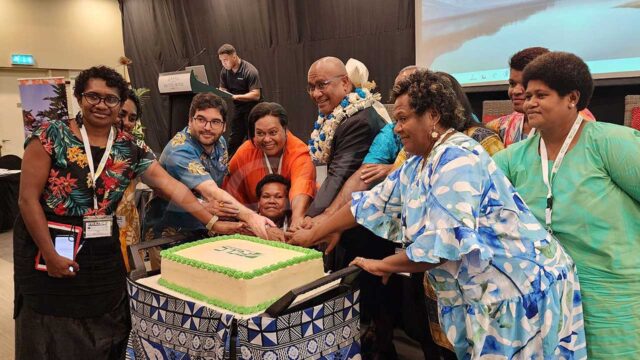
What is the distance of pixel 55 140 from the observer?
1.81 meters

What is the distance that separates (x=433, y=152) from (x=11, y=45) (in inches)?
405

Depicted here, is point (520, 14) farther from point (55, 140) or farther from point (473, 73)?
point (55, 140)

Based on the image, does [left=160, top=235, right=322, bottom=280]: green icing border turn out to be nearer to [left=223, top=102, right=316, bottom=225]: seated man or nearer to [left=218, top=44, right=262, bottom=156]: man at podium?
[left=223, top=102, right=316, bottom=225]: seated man

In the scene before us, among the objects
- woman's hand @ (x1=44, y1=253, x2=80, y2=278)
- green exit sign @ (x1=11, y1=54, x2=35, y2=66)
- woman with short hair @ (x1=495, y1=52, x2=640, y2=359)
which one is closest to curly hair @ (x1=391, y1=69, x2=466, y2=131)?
woman with short hair @ (x1=495, y1=52, x2=640, y2=359)

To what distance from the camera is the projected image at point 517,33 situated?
368 centimetres

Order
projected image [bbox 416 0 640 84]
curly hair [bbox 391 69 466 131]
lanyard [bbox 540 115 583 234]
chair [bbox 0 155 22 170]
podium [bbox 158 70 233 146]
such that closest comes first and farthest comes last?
curly hair [bbox 391 69 466 131]
lanyard [bbox 540 115 583 234]
projected image [bbox 416 0 640 84]
podium [bbox 158 70 233 146]
chair [bbox 0 155 22 170]

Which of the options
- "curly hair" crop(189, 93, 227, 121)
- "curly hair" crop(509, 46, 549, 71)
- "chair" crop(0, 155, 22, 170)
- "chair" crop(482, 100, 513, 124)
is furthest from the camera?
"chair" crop(0, 155, 22, 170)

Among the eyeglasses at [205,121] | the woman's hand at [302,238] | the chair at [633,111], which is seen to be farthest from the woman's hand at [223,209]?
the chair at [633,111]

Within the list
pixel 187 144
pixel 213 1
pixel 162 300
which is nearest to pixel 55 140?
pixel 187 144

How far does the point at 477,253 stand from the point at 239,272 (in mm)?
654

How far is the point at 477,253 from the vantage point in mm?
1310

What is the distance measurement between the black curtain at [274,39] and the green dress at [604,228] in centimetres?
365

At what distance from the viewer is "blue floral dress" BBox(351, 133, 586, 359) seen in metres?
1.25

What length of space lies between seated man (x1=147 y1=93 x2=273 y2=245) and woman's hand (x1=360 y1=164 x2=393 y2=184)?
1.89 ft
